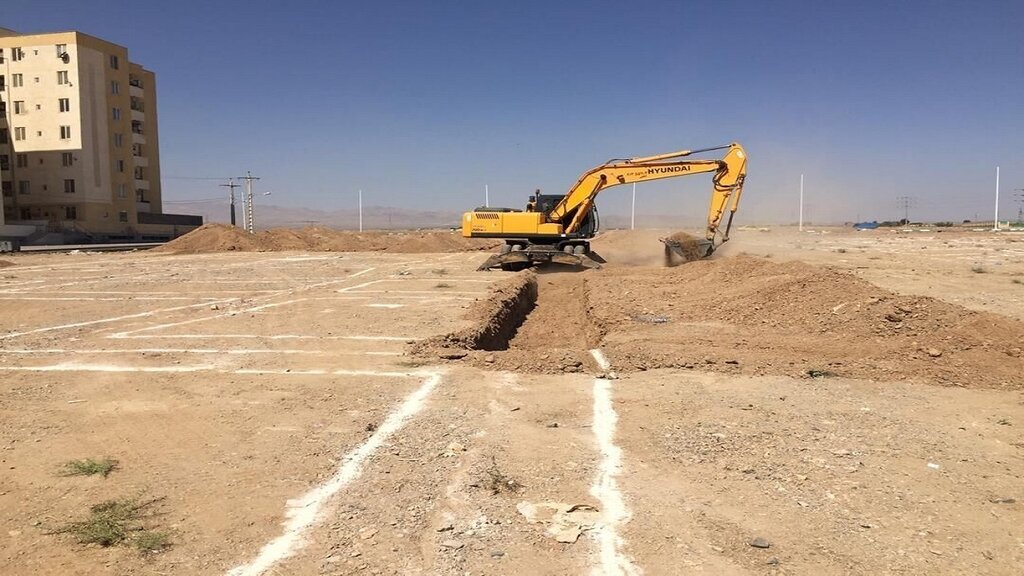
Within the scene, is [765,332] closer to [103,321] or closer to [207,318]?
[207,318]

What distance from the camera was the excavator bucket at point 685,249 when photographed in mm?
22234

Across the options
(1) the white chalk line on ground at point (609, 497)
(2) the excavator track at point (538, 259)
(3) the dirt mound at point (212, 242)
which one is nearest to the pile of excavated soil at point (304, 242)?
(3) the dirt mound at point (212, 242)

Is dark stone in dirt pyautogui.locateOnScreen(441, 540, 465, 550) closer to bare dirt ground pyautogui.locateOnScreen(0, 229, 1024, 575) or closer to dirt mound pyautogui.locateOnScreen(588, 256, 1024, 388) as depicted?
bare dirt ground pyautogui.locateOnScreen(0, 229, 1024, 575)

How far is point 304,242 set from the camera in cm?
4500

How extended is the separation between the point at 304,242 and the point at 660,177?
3057cm

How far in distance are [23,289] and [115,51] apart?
50.3m

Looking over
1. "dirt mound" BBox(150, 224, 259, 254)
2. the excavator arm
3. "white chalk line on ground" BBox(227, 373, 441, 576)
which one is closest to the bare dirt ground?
"white chalk line on ground" BBox(227, 373, 441, 576)

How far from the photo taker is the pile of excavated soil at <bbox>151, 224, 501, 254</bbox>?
42062mm

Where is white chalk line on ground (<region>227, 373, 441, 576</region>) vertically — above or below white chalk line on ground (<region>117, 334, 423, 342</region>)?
below

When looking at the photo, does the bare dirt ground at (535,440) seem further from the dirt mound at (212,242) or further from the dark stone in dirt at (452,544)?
the dirt mound at (212,242)

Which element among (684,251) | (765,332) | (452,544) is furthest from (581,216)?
(452,544)

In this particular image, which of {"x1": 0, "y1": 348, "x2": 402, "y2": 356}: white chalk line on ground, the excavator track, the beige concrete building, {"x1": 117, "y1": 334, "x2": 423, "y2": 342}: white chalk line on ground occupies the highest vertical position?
the beige concrete building

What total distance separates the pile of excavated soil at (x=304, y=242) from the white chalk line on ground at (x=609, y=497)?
34635mm

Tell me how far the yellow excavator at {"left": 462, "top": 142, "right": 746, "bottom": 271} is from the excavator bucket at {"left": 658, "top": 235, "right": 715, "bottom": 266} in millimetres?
36
